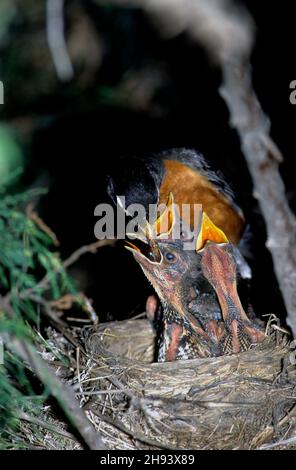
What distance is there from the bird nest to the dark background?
1.54 m

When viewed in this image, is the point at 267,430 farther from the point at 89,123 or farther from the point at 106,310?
the point at 89,123

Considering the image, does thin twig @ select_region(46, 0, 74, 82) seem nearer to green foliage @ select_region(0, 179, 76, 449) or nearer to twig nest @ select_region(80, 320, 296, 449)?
green foliage @ select_region(0, 179, 76, 449)

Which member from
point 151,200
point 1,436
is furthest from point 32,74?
point 1,436

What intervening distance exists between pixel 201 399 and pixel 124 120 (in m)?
3.09

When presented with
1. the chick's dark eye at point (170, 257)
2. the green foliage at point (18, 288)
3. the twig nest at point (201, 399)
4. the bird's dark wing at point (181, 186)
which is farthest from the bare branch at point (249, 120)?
the bird's dark wing at point (181, 186)

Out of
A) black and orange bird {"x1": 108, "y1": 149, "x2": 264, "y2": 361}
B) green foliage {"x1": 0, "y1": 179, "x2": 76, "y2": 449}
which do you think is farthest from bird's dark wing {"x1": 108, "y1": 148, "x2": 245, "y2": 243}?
green foliage {"x1": 0, "y1": 179, "x2": 76, "y2": 449}

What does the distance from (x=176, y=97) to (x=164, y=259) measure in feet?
7.53

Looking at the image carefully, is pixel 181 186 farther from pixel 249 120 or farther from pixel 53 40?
pixel 249 120

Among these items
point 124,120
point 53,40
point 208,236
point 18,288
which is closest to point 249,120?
point 18,288

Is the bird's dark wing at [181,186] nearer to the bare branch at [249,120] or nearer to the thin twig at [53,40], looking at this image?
the thin twig at [53,40]

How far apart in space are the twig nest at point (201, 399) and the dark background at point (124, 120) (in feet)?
5.03

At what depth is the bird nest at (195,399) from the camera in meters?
2.76

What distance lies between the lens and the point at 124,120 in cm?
543

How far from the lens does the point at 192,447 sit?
9.04 feet
